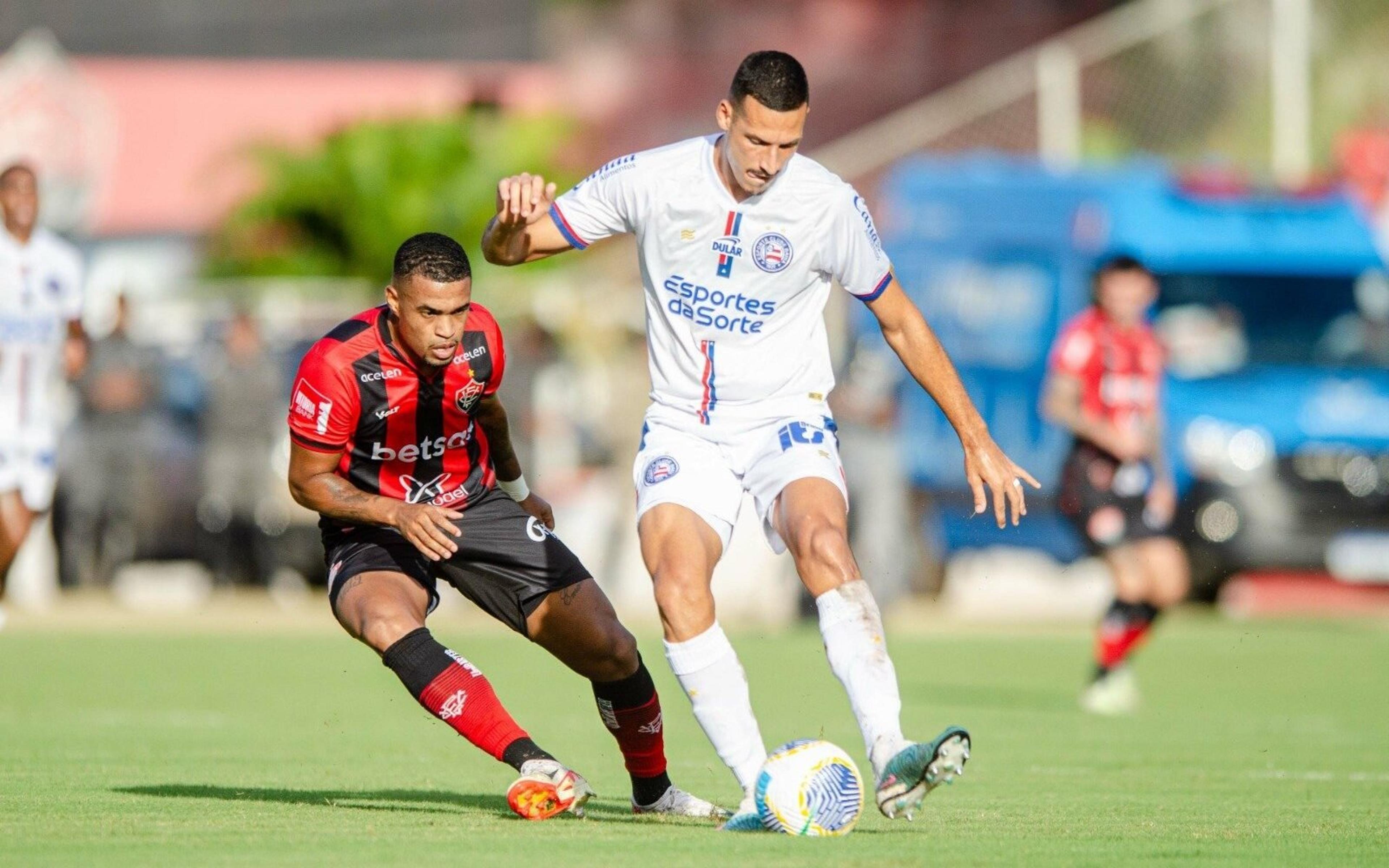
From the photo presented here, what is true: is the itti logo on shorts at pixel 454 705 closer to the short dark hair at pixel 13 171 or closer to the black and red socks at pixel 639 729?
the black and red socks at pixel 639 729

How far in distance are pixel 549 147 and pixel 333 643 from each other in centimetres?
1510

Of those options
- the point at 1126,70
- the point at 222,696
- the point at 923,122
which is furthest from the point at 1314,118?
the point at 222,696

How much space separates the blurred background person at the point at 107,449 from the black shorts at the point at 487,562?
13504mm

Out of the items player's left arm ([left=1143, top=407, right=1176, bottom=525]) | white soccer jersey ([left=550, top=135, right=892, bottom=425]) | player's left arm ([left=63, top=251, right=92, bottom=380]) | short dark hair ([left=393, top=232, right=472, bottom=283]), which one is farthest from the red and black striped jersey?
player's left arm ([left=1143, top=407, right=1176, bottom=525])

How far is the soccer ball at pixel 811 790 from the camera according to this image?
7125 millimetres

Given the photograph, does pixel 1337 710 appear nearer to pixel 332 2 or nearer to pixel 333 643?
pixel 333 643

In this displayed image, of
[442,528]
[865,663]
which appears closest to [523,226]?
[442,528]

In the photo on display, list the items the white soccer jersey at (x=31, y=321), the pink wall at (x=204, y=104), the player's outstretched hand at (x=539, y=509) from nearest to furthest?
the player's outstretched hand at (x=539, y=509) < the white soccer jersey at (x=31, y=321) < the pink wall at (x=204, y=104)

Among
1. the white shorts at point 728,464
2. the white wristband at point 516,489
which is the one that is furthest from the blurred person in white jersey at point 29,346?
the white shorts at point 728,464

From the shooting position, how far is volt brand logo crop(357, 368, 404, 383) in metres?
7.80

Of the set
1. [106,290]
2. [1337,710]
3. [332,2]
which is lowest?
[1337,710]

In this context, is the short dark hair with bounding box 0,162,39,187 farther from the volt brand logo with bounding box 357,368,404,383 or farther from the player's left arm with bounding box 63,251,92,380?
the volt brand logo with bounding box 357,368,404,383

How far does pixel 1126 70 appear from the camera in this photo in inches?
994

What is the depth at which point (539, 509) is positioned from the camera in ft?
27.8
